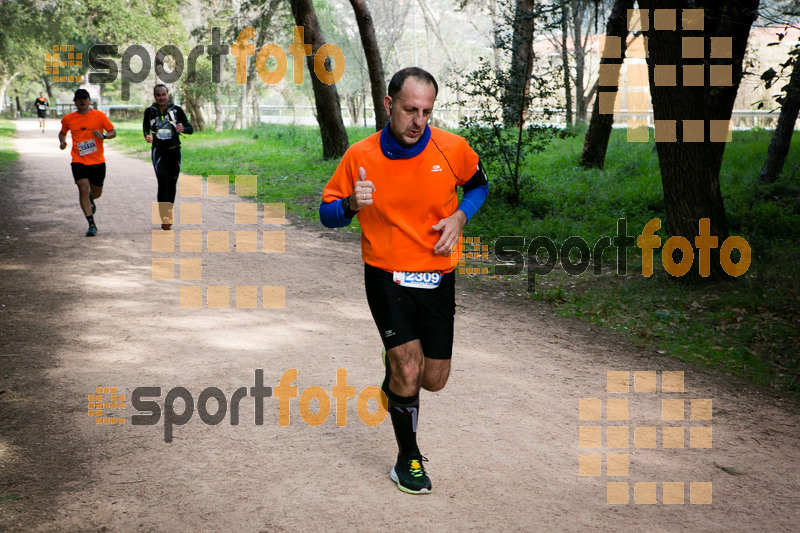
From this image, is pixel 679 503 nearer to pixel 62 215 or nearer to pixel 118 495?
pixel 118 495

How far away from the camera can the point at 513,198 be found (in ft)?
44.3

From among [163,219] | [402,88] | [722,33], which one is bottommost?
[163,219]

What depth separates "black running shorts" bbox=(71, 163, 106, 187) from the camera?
36.5 ft

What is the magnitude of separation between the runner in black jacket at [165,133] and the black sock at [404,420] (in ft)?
25.9

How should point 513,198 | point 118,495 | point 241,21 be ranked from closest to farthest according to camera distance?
point 118,495 → point 513,198 → point 241,21

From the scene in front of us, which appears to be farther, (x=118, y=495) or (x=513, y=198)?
(x=513, y=198)

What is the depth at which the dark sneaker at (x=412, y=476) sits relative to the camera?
406cm

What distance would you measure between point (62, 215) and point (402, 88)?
12.0 metres

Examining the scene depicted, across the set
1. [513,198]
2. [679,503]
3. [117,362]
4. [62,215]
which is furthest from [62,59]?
[679,503]

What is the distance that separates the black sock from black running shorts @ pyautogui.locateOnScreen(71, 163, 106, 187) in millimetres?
8672

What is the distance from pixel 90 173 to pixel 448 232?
9.10 meters

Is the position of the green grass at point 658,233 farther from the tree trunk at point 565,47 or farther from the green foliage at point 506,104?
the tree trunk at point 565,47
